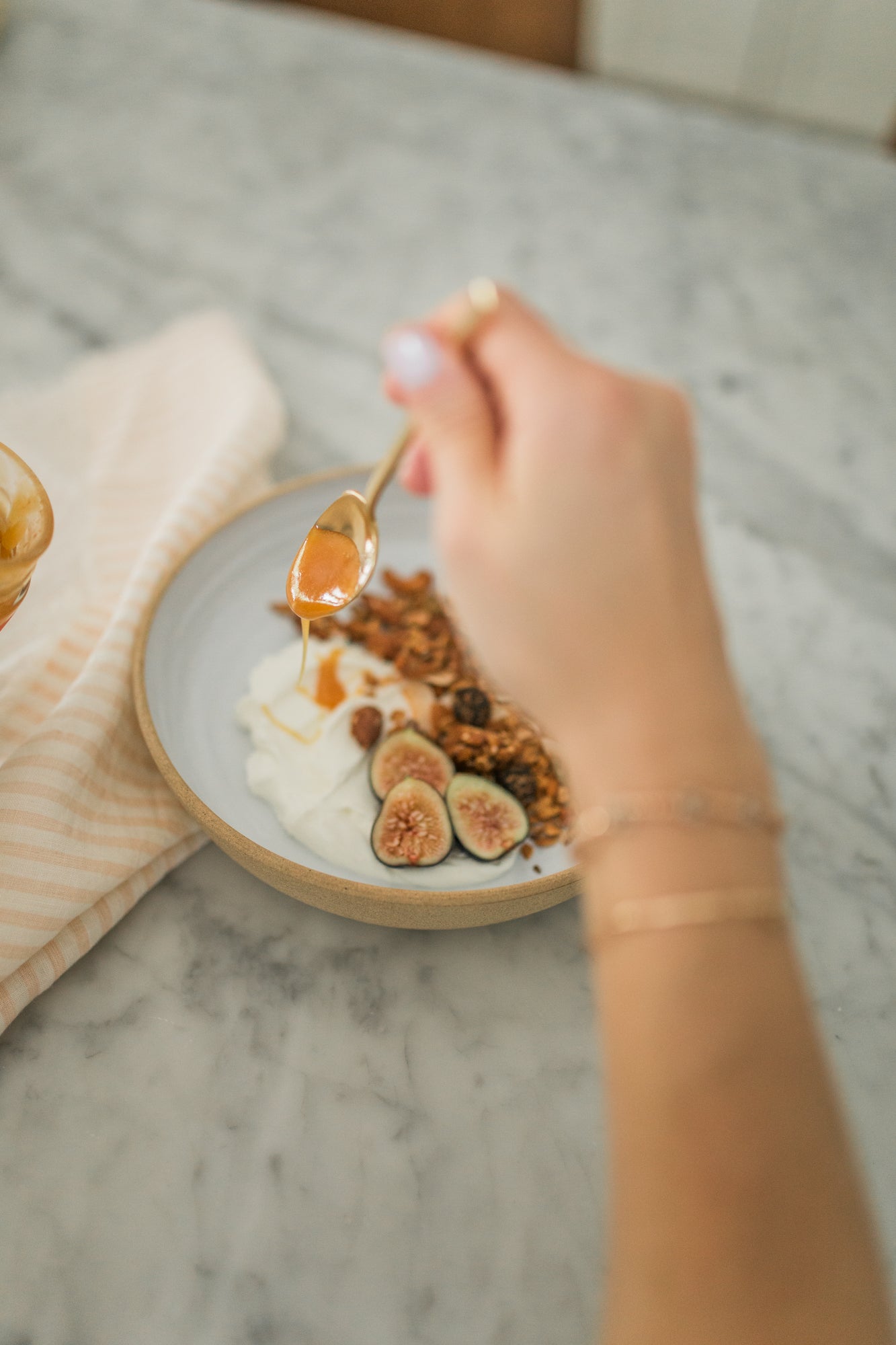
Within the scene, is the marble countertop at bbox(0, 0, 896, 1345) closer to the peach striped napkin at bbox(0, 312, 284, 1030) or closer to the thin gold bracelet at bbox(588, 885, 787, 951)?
the peach striped napkin at bbox(0, 312, 284, 1030)

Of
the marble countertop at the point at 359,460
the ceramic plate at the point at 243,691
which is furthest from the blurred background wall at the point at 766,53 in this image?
the ceramic plate at the point at 243,691

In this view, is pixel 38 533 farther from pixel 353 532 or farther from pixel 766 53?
pixel 766 53

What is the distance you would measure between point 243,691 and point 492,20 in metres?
4.26

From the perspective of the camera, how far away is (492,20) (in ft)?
14.1

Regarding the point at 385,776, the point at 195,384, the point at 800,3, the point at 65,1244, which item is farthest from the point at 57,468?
the point at 800,3

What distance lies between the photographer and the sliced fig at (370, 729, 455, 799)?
3.51 ft

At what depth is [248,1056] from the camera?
95 centimetres

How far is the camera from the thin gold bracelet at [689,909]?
0.58 meters

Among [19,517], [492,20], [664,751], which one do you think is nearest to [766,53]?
[492,20]

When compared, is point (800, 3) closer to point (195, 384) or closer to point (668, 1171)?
point (195, 384)

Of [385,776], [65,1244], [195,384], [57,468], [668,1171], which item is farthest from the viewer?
[195,384]

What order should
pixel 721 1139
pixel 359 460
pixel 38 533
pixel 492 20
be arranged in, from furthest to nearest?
pixel 492 20, pixel 359 460, pixel 38 533, pixel 721 1139

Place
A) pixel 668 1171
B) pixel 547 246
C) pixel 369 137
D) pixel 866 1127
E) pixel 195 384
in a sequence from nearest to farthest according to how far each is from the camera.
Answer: pixel 668 1171
pixel 866 1127
pixel 195 384
pixel 547 246
pixel 369 137

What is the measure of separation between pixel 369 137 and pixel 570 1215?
1979 millimetres
